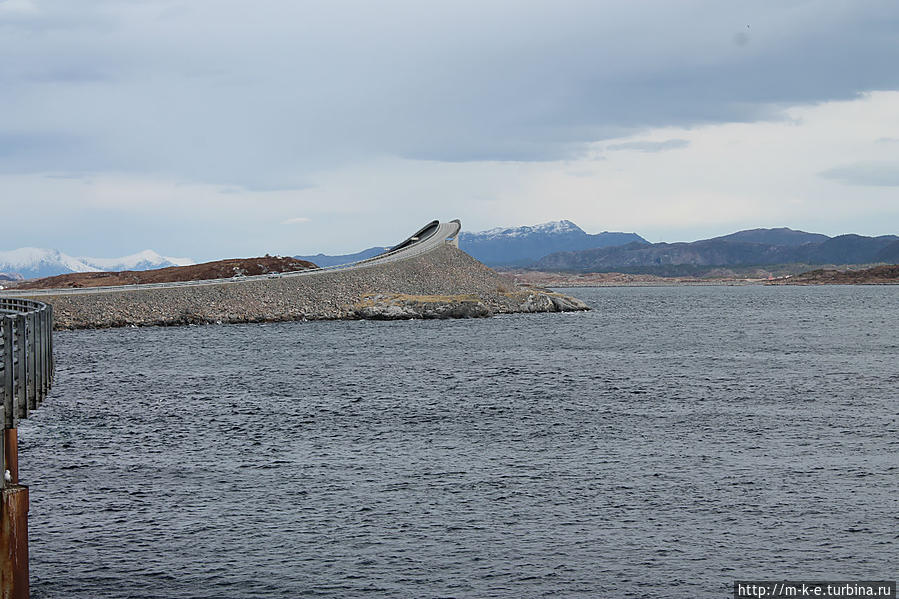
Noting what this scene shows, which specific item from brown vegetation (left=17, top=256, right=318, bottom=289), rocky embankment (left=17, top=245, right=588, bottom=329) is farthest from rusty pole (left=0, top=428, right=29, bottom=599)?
brown vegetation (left=17, top=256, right=318, bottom=289)

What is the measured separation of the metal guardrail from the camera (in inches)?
550

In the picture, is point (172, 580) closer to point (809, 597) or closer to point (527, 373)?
point (809, 597)

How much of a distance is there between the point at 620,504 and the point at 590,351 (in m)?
42.4

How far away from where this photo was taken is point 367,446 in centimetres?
2841

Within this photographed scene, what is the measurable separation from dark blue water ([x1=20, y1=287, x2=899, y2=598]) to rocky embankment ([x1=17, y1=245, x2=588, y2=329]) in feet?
131

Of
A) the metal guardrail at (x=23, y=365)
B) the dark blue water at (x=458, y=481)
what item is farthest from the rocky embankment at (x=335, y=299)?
the metal guardrail at (x=23, y=365)

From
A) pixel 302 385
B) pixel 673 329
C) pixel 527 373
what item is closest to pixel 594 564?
pixel 302 385

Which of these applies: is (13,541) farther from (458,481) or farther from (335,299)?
(335,299)

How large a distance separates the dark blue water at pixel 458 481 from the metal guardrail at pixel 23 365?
340 cm

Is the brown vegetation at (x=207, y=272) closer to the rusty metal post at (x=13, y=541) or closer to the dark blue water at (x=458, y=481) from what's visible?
the dark blue water at (x=458, y=481)

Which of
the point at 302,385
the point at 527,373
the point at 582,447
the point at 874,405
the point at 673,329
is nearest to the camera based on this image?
the point at 582,447

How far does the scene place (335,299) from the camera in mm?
103188

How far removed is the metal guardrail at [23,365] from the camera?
13977 millimetres

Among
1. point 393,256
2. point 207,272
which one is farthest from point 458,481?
point 207,272
